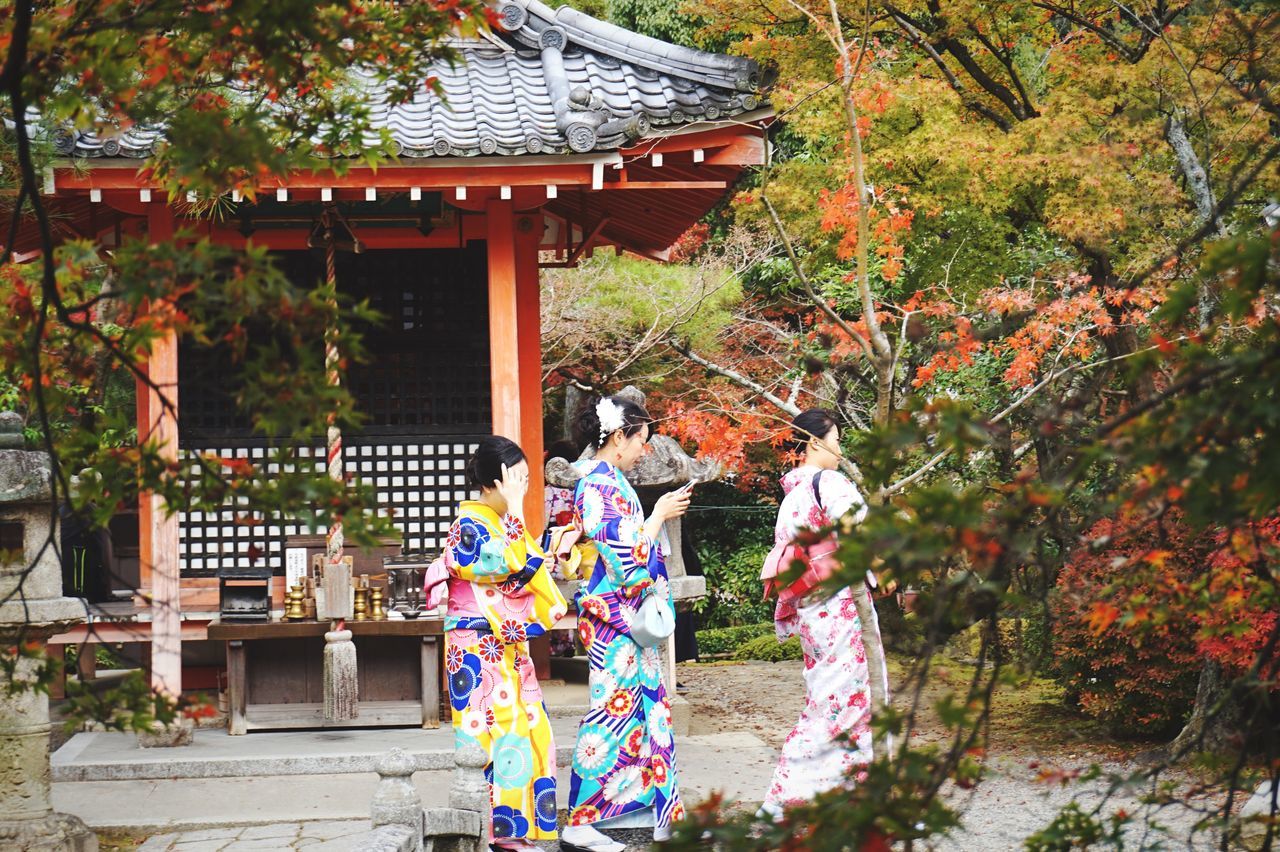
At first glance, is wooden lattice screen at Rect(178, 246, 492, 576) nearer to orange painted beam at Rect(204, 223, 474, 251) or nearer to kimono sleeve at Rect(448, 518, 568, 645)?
orange painted beam at Rect(204, 223, 474, 251)

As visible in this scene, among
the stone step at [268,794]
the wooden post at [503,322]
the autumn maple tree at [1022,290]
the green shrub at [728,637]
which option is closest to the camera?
the autumn maple tree at [1022,290]

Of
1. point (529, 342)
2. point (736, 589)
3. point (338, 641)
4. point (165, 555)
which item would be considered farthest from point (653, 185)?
Answer: point (736, 589)

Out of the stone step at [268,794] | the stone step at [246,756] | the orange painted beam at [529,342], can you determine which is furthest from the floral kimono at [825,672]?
the orange painted beam at [529,342]

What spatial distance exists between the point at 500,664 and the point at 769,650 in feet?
34.4

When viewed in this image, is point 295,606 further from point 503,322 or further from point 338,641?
point 503,322

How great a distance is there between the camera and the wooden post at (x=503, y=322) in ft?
30.1

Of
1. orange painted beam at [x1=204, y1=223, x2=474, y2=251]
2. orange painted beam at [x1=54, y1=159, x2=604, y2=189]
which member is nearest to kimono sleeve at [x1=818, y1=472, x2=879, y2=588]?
orange painted beam at [x1=54, y1=159, x2=604, y2=189]

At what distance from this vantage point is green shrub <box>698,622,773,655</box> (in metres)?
17.0

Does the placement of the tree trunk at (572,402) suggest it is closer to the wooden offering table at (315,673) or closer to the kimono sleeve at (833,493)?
the wooden offering table at (315,673)

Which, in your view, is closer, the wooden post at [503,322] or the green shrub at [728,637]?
the wooden post at [503,322]

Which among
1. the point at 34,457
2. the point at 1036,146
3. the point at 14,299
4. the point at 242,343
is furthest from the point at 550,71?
the point at 242,343

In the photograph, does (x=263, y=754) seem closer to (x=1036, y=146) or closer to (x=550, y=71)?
(x=550, y=71)

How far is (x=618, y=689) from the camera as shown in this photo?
6.44 meters

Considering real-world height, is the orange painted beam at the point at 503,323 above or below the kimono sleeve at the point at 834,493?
above
